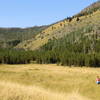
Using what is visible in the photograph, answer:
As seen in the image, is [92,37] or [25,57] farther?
[92,37]

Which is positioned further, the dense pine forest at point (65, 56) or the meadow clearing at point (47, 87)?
the dense pine forest at point (65, 56)

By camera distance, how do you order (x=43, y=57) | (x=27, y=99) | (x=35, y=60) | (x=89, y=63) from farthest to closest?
(x=35, y=60), (x=43, y=57), (x=89, y=63), (x=27, y=99)

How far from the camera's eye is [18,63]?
128875 millimetres

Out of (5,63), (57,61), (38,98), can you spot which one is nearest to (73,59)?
(57,61)

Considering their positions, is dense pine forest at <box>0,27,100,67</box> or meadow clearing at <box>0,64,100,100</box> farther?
dense pine forest at <box>0,27,100,67</box>

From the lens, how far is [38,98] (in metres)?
8.29

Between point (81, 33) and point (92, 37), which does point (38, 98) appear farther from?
point (81, 33)

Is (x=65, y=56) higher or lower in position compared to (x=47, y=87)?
higher

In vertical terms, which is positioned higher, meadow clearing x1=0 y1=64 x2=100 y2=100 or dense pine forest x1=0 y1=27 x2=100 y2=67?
dense pine forest x1=0 y1=27 x2=100 y2=67

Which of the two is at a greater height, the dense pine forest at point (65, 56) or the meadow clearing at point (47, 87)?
the dense pine forest at point (65, 56)

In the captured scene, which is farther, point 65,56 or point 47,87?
point 65,56

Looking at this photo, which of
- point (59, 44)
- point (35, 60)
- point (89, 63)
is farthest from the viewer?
point (59, 44)

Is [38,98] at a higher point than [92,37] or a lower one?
lower

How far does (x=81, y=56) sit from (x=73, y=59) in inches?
185
